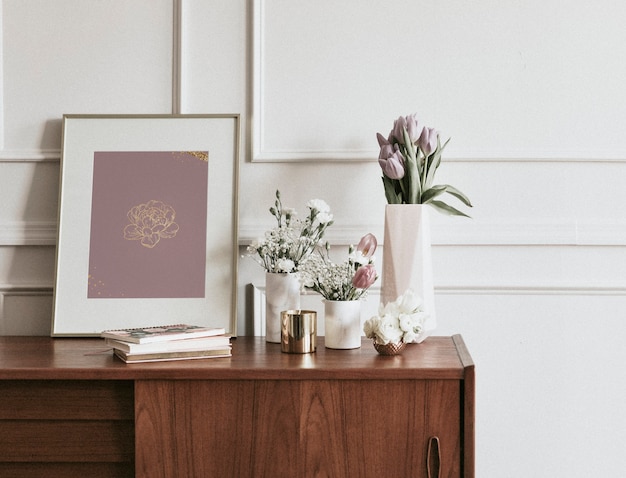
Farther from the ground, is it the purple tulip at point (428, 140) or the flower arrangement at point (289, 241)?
the purple tulip at point (428, 140)

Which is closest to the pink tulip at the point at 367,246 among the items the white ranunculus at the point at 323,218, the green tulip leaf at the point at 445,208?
the white ranunculus at the point at 323,218

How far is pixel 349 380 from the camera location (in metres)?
1.46

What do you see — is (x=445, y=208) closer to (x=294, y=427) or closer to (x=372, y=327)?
(x=372, y=327)

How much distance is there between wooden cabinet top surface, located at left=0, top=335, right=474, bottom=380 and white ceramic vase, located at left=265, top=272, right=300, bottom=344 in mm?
113

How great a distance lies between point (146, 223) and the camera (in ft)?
6.42

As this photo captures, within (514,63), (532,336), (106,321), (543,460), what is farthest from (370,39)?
(543,460)

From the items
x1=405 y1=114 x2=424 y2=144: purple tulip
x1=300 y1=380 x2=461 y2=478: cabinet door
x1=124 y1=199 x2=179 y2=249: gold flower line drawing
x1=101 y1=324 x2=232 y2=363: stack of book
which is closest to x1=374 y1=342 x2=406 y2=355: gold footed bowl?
x1=300 y1=380 x2=461 y2=478: cabinet door

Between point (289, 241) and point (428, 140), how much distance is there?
486 mm

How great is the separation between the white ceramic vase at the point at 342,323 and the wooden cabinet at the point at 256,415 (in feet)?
0.58

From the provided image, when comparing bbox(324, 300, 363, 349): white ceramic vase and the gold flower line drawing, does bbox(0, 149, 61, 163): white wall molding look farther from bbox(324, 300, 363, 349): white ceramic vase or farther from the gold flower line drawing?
bbox(324, 300, 363, 349): white ceramic vase

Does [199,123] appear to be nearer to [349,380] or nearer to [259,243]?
[259,243]

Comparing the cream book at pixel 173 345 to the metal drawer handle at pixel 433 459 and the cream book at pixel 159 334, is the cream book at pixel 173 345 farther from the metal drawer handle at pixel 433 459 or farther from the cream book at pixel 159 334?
the metal drawer handle at pixel 433 459

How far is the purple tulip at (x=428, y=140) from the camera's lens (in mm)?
1803

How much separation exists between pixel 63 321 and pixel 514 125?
1519 millimetres
